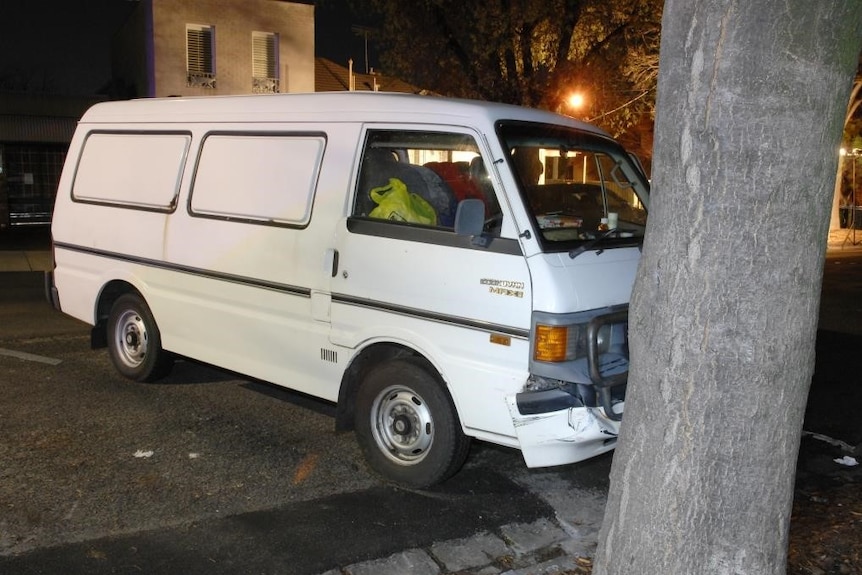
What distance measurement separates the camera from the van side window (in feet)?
16.4

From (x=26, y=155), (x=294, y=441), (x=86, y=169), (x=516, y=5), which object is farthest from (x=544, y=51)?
(x=26, y=155)

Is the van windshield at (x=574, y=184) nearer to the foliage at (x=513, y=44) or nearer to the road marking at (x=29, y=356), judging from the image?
the road marking at (x=29, y=356)

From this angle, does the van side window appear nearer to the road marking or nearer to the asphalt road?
the asphalt road

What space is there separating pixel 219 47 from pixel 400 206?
1867 cm

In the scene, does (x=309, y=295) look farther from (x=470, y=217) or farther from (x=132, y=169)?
(x=132, y=169)

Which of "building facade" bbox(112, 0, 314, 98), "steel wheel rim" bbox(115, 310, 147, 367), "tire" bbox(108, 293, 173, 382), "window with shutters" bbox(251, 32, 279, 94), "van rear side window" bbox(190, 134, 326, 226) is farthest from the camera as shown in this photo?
"window with shutters" bbox(251, 32, 279, 94)

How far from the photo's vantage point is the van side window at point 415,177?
4.98 metres

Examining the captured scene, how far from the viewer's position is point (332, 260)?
5.18 metres

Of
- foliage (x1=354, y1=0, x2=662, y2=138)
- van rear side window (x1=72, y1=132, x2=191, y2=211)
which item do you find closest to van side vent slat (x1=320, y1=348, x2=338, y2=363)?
van rear side window (x1=72, y1=132, x2=191, y2=211)

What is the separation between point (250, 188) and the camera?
5.75 metres

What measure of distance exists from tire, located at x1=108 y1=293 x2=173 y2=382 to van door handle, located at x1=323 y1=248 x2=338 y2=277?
2196mm

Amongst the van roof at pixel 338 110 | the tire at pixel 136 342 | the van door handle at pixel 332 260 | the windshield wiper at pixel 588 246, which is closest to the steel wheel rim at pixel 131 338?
the tire at pixel 136 342

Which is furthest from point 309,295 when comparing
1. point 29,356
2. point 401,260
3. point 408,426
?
point 29,356

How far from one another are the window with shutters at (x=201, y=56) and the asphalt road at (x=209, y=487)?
1616 centimetres
